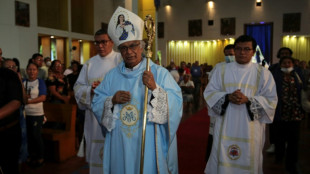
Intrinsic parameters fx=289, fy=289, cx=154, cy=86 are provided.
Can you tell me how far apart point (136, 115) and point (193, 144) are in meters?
3.58

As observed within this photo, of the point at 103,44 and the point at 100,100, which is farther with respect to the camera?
the point at 103,44

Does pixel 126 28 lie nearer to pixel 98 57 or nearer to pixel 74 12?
pixel 98 57

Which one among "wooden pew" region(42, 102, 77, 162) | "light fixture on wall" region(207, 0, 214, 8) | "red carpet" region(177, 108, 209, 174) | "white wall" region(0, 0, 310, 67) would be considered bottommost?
"red carpet" region(177, 108, 209, 174)

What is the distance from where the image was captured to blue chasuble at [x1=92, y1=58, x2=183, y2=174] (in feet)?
7.39

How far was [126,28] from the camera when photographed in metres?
2.32

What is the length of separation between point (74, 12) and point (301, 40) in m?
14.9

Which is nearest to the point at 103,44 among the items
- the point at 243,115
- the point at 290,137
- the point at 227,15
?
the point at 243,115

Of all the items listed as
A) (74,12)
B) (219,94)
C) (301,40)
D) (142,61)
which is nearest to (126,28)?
(142,61)

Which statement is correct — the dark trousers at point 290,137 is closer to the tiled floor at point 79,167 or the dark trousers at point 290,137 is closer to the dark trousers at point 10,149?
the tiled floor at point 79,167

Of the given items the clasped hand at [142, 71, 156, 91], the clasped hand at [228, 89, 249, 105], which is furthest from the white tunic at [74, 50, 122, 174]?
the clasped hand at [228, 89, 249, 105]

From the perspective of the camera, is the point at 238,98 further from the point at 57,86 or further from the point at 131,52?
the point at 57,86

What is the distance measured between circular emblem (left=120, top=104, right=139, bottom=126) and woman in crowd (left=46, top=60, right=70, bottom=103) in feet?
10.8

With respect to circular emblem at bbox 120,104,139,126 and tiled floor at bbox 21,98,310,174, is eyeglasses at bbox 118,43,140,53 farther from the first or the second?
tiled floor at bbox 21,98,310,174

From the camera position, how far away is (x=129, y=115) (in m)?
2.34
